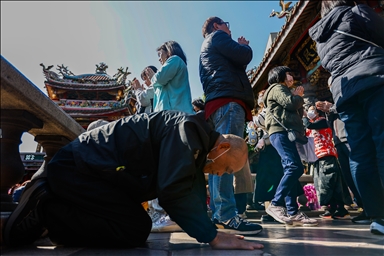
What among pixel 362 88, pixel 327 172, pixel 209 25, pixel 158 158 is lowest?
pixel 327 172

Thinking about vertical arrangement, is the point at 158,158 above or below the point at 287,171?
above

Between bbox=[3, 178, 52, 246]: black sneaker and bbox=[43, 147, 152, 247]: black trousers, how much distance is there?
0.05 meters

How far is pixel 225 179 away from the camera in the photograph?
2.22 meters

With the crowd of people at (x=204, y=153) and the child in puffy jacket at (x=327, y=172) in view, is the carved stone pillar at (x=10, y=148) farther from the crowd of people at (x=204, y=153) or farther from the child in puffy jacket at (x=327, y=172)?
the child in puffy jacket at (x=327, y=172)

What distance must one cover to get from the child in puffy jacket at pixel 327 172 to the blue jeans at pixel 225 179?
6.41ft

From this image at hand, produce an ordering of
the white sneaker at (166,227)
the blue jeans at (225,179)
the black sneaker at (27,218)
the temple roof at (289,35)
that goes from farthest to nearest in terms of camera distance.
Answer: the temple roof at (289,35)
the white sneaker at (166,227)
the blue jeans at (225,179)
the black sneaker at (27,218)

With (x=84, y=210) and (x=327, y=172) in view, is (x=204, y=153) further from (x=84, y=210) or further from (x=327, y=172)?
(x=327, y=172)

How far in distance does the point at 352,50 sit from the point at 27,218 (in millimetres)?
2492

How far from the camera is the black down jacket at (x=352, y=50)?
Result: 6.74 ft

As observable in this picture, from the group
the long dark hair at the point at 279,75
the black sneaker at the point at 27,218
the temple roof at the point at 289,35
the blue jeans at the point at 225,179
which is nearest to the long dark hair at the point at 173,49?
the blue jeans at the point at 225,179

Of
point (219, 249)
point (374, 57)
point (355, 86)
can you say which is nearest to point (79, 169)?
point (219, 249)

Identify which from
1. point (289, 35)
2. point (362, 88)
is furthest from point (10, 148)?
point (289, 35)

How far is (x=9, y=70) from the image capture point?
1337 millimetres

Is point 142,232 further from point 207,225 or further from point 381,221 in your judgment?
point 381,221
